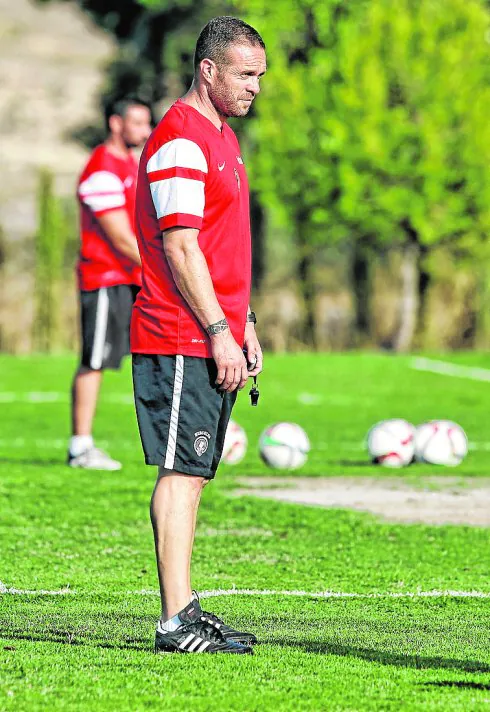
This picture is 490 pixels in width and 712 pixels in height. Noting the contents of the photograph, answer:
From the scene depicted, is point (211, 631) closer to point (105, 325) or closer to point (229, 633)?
point (229, 633)

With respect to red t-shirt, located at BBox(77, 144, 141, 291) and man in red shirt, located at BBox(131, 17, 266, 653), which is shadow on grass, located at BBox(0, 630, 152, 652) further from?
red t-shirt, located at BBox(77, 144, 141, 291)

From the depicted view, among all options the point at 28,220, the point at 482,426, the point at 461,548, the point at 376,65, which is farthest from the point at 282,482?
the point at 28,220

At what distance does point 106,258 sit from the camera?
1047 centimetres

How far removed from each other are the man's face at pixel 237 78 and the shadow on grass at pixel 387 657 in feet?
6.29

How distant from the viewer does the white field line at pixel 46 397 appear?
17.3 metres

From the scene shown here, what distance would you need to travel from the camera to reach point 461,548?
780cm

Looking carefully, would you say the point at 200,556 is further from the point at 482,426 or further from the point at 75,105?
the point at 75,105

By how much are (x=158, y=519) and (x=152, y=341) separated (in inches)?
24.8

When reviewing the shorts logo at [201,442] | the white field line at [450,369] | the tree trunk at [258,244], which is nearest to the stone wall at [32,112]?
the tree trunk at [258,244]

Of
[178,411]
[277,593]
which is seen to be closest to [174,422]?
[178,411]

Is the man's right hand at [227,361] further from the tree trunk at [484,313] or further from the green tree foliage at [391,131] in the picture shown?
the tree trunk at [484,313]

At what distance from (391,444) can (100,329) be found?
251 centimetres

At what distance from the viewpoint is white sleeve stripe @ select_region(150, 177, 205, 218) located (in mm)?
5094

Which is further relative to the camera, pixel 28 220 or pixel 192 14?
pixel 28 220
